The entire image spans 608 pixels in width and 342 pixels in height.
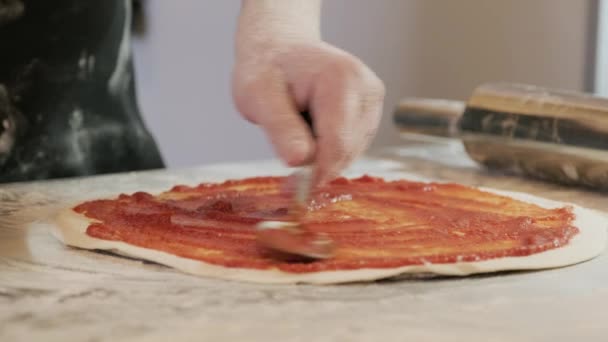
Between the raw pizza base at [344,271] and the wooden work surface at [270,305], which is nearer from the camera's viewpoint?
the wooden work surface at [270,305]

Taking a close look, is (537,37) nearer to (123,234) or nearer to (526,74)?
(526,74)

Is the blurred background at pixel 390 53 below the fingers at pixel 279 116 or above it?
below

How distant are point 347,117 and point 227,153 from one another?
5.95 ft

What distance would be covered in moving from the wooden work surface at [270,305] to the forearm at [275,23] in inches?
10.6

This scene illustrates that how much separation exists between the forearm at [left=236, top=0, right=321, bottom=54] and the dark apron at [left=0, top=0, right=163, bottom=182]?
34cm

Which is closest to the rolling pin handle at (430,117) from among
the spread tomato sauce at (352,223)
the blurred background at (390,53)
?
the spread tomato sauce at (352,223)

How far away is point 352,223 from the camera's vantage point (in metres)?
0.92

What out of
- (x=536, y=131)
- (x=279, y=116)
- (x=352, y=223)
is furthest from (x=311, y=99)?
(x=536, y=131)

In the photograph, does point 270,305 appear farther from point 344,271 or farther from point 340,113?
point 340,113

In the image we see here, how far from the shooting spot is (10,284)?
767 millimetres

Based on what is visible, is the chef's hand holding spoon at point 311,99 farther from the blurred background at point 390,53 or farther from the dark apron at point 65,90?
the blurred background at point 390,53

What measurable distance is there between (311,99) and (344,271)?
18 centimetres

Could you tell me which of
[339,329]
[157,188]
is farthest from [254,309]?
[157,188]

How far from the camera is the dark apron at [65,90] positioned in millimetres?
1241
